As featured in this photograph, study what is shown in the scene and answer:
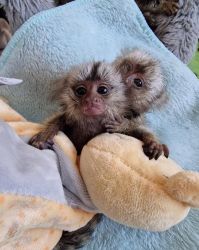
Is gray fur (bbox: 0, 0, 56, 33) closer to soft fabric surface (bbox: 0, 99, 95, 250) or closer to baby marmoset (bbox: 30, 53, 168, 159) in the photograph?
baby marmoset (bbox: 30, 53, 168, 159)

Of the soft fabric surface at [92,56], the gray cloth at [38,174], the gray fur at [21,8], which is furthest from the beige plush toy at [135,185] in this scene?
the gray fur at [21,8]

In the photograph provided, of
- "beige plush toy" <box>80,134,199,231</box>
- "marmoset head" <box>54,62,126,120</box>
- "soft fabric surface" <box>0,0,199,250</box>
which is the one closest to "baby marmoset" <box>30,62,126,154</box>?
"marmoset head" <box>54,62,126,120</box>

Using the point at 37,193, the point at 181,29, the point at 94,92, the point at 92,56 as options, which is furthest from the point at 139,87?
the point at 181,29

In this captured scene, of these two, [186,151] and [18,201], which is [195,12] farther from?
[18,201]

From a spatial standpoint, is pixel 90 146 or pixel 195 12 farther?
pixel 195 12

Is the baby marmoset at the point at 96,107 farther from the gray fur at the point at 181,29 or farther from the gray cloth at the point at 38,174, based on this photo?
the gray fur at the point at 181,29

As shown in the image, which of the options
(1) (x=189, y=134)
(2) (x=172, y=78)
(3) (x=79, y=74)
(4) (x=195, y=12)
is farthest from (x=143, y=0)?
(3) (x=79, y=74)
